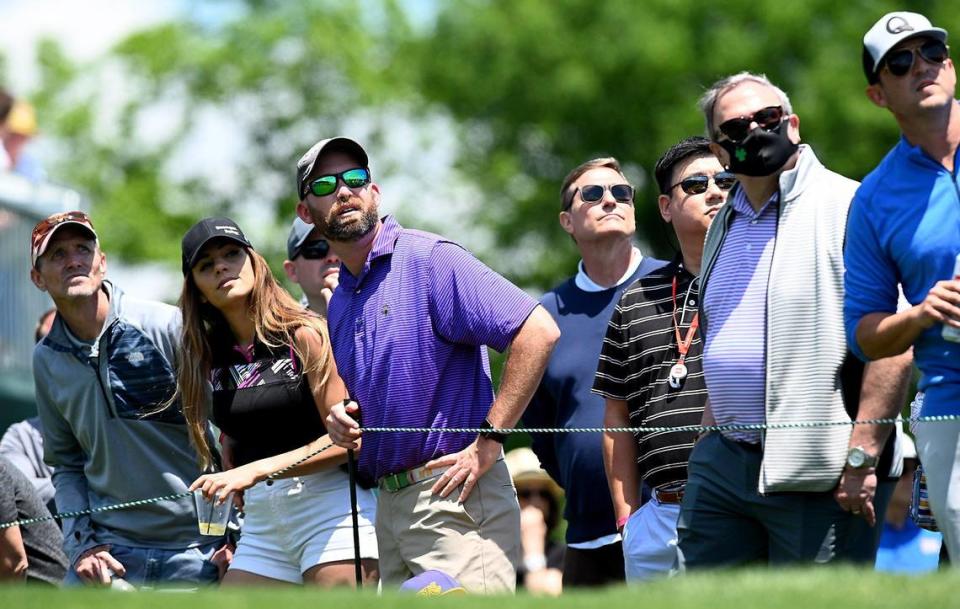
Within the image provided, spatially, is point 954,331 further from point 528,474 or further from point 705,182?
point 528,474

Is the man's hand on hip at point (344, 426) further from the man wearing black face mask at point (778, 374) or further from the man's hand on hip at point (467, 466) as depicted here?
the man wearing black face mask at point (778, 374)

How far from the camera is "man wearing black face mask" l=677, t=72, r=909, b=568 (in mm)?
5062

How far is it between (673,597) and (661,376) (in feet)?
7.85

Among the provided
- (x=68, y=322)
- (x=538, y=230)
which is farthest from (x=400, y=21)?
(x=68, y=322)

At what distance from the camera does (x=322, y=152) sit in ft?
21.4

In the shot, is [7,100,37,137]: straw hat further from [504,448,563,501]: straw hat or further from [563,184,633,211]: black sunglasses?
[563,184,633,211]: black sunglasses

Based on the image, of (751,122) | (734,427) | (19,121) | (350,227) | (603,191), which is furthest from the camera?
(19,121)

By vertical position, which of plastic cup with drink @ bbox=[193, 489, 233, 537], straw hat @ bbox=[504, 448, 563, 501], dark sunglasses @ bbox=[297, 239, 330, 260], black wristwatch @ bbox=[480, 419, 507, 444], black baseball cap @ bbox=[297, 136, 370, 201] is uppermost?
black baseball cap @ bbox=[297, 136, 370, 201]

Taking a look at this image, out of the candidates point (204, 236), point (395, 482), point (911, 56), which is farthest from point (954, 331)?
point (204, 236)

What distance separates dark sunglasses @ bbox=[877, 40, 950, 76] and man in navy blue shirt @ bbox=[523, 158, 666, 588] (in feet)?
7.76

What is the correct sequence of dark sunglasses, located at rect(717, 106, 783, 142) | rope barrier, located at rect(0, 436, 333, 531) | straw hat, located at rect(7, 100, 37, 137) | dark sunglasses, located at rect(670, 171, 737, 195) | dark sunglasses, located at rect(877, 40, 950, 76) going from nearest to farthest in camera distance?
dark sunglasses, located at rect(877, 40, 950, 76) < dark sunglasses, located at rect(717, 106, 783, 142) < rope barrier, located at rect(0, 436, 333, 531) < dark sunglasses, located at rect(670, 171, 737, 195) < straw hat, located at rect(7, 100, 37, 137)

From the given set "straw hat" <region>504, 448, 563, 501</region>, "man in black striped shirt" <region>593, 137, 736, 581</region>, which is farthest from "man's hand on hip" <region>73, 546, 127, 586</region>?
"straw hat" <region>504, 448, 563, 501</region>

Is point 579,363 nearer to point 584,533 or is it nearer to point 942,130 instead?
point 584,533

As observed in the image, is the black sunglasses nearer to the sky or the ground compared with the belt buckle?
nearer to the sky
